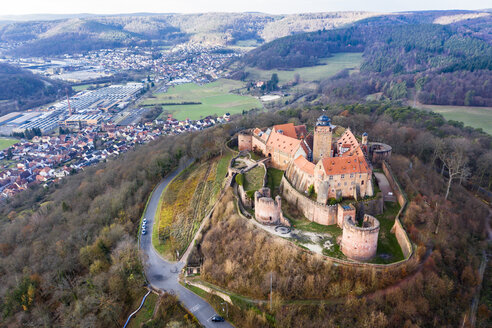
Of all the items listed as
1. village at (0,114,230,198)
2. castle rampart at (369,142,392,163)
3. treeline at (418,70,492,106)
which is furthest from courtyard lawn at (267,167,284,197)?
treeline at (418,70,492,106)

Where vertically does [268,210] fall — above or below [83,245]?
above

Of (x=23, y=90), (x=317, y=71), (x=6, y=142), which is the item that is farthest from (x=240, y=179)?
(x=23, y=90)

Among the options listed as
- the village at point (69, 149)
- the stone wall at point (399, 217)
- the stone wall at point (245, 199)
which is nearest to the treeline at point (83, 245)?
the village at point (69, 149)

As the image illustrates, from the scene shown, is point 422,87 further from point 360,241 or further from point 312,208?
point 360,241

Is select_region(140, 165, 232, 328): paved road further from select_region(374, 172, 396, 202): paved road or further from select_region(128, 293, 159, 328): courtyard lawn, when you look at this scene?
select_region(374, 172, 396, 202): paved road

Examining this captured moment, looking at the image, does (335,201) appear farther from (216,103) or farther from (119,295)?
(216,103)

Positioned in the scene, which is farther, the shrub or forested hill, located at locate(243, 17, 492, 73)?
forested hill, located at locate(243, 17, 492, 73)
